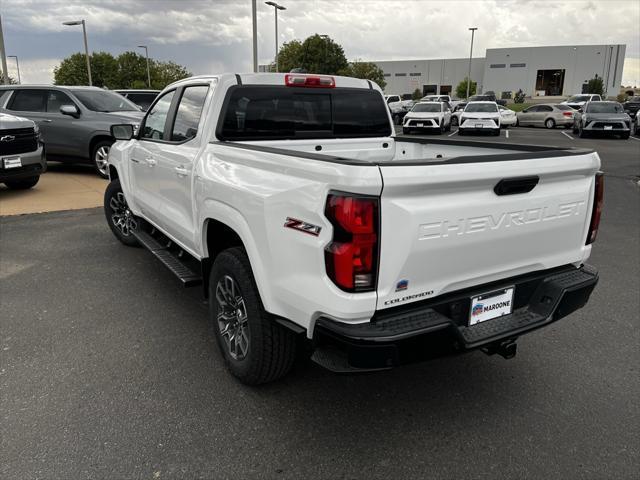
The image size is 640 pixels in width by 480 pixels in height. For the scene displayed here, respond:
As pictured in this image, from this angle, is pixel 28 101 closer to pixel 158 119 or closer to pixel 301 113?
pixel 158 119

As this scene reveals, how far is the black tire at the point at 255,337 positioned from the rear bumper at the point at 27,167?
282 inches

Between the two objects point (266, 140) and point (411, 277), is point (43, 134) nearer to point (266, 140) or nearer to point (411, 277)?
point (266, 140)

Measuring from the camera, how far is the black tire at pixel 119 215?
19.8ft

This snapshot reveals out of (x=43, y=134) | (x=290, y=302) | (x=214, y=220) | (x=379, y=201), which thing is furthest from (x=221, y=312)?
(x=43, y=134)

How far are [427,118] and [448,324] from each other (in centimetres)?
2144

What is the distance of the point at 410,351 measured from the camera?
2365 millimetres

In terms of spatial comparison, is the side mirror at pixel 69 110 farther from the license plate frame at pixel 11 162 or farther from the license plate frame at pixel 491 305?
the license plate frame at pixel 491 305

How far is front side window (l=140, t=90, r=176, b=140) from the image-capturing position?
14.8 feet

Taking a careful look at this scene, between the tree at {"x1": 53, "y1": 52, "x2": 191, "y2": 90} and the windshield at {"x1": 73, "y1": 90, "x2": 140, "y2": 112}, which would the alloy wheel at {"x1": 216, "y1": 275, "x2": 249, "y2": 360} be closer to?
the windshield at {"x1": 73, "y1": 90, "x2": 140, "y2": 112}

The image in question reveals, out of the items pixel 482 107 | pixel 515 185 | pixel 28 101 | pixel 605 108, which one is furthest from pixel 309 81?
pixel 605 108

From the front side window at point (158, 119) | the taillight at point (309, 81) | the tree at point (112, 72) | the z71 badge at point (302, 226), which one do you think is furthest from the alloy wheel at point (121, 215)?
the tree at point (112, 72)

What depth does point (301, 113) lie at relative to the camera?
402cm

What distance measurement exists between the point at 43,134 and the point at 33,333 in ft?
27.7

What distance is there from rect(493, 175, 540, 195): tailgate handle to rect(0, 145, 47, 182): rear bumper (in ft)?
28.0
